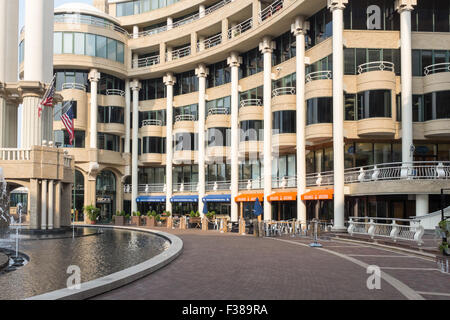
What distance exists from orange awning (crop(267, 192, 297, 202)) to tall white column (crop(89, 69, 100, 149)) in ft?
70.7

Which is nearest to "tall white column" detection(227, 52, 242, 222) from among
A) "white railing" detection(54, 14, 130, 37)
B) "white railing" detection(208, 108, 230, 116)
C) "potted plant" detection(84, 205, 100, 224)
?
"white railing" detection(208, 108, 230, 116)

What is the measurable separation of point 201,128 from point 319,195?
61.7ft

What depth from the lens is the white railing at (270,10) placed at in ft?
121

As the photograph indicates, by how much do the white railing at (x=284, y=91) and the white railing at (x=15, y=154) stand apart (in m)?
19.8

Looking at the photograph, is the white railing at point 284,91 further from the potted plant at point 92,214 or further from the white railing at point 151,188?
the potted plant at point 92,214

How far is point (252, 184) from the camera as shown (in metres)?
41.8

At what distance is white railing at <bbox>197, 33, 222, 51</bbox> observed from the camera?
46.9 metres

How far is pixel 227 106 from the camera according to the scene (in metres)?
45.4

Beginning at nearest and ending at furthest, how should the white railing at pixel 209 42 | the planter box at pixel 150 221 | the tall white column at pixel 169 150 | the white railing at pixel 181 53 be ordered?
the planter box at pixel 150 221
the white railing at pixel 209 42
the tall white column at pixel 169 150
the white railing at pixel 181 53

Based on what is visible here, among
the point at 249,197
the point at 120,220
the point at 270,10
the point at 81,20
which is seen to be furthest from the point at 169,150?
the point at 270,10

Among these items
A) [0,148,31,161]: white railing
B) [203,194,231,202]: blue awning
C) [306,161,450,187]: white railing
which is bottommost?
[203,194,231,202]: blue awning

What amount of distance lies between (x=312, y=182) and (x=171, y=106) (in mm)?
21855

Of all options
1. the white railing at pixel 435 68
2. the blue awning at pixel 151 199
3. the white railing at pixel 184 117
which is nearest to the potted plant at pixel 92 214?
the blue awning at pixel 151 199

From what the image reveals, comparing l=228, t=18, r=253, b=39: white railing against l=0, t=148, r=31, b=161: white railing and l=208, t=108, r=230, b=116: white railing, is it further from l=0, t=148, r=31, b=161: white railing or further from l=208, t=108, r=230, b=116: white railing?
l=0, t=148, r=31, b=161: white railing
